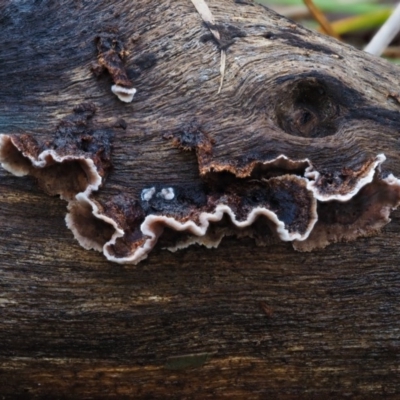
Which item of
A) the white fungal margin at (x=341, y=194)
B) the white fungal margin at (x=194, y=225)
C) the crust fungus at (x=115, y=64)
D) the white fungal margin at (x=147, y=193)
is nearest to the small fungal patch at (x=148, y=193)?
the white fungal margin at (x=147, y=193)

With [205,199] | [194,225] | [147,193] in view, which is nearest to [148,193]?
[147,193]

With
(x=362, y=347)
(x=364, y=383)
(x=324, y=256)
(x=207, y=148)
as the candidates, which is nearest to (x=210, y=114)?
(x=207, y=148)

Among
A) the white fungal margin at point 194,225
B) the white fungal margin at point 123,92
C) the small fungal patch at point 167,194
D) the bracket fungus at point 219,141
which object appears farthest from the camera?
the white fungal margin at point 123,92

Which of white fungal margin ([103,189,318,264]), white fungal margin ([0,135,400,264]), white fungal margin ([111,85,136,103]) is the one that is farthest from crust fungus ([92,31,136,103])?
white fungal margin ([103,189,318,264])

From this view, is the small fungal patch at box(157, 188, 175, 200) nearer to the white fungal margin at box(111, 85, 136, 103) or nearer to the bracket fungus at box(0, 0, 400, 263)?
the bracket fungus at box(0, 0, 400, 263)

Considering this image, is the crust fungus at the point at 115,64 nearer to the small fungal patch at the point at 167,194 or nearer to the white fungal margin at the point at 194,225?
the small fungal patch at the point at 167,194

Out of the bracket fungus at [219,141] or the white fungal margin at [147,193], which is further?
the white fungal margin at [147,193]

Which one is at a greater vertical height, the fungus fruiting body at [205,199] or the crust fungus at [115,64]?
the crust fungus at [115,64]

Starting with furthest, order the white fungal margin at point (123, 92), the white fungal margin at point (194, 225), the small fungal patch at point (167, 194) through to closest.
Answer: the white fungal margin at point (123, 92) < the small fungal patch at point (167, 194) < the white fungal margin at point (194, 225)
